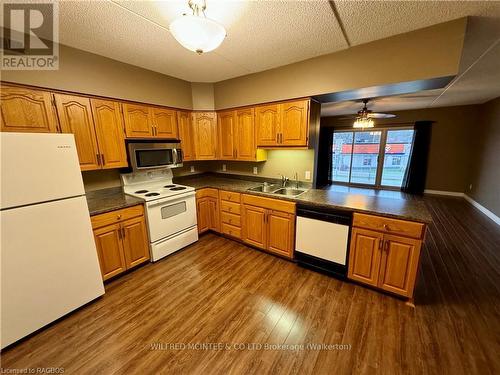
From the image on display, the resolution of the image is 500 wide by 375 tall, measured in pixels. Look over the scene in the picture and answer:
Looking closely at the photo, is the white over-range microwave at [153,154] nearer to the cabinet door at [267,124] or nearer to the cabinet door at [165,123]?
the cabinet door at [165,123]

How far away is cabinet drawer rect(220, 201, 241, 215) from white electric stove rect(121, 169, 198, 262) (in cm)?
46

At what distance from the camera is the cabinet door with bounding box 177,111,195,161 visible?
3.34 metres

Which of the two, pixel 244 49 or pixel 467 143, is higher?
pixel 244 49

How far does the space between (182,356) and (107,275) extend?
4.52ft

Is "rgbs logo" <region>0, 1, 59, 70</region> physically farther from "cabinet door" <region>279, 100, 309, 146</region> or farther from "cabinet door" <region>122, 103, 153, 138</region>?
"cabinet door" <region>279, 100, 309, 146</region>

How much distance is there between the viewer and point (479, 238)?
10.8 feet

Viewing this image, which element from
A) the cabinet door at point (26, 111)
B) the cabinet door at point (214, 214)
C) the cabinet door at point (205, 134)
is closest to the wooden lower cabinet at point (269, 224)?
the cabinet door at point (214, 214)

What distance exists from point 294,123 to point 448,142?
5.60m

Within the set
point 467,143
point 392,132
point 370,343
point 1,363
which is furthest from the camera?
point 392,132

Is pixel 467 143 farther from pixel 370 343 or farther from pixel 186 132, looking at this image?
pixel 186 132

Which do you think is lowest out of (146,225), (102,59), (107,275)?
(107,275)

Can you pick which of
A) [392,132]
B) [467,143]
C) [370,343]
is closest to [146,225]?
[370,343]

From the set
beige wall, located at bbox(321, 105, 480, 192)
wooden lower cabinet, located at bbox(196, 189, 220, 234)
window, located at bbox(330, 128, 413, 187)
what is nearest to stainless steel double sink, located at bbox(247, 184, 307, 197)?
wooden lower cabinet, located at bbox(196, 189, 220, 234)

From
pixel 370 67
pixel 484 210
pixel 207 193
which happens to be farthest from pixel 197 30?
pixel 484 210
